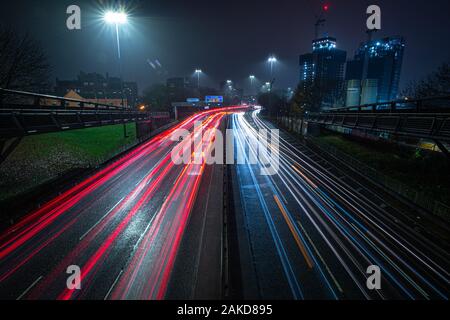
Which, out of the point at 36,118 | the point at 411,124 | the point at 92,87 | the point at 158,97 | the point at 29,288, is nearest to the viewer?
the point at 29,288

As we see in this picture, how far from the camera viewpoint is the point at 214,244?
35.3 ft

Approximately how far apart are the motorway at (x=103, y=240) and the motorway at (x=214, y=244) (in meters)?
0.05

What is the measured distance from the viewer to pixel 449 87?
2858 cm

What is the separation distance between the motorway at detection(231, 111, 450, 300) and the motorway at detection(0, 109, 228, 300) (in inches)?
145

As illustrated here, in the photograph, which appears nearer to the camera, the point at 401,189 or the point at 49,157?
the point at 401,189

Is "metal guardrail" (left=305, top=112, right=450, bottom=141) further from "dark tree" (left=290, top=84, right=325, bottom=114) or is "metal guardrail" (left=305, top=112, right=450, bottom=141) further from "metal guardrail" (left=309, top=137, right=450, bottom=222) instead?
"dark tree" (left=290, top=84, right=325, bottom=114)

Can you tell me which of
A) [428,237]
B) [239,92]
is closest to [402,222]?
[428,237]

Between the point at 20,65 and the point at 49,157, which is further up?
the point at 20,65

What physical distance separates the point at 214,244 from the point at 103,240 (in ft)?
19.1

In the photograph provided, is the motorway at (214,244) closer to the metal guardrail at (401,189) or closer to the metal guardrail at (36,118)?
the metal guardrail at (401,189)

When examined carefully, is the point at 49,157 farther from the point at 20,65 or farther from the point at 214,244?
the point at 214,244

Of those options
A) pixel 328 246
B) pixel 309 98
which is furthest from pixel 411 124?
pixel 309 98

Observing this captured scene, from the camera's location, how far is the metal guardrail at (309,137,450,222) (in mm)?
12660

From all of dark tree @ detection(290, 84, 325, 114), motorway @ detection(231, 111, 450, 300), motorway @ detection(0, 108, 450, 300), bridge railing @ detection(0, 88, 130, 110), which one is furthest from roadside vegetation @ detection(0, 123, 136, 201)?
dark tree @ detection(290, 84, 325, 114)
